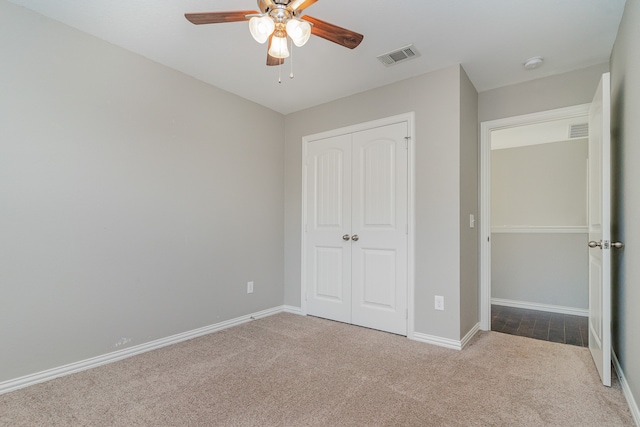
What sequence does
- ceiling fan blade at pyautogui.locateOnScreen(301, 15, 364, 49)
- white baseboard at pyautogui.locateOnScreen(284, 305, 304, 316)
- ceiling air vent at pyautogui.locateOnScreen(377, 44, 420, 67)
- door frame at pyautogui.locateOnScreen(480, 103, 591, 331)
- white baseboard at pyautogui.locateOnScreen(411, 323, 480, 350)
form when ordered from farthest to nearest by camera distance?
white baseboard at pyautogui.locateOnScreen(284, 305, 304, 316), door frame at pyautogui.locateOnScreen(480, 103, 591, 331), white baseboard at pyautogui.locateOnScreen(411, 323, 480, 350), ceiling air vent at pyautogui.locateOnScreen(377, 44, 420, 67), ceiling fan blade at pyautogui.locateOnScreen(301, 15, 364, 49)

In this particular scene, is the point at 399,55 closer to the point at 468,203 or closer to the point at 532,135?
the point at 468,203

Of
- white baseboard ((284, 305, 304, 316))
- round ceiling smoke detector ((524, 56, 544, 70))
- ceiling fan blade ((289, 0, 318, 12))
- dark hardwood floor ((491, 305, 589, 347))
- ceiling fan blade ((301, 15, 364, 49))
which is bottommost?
dark hardwood floor ((491, 305, 589, 347))

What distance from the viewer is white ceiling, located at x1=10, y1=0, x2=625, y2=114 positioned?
2.01m

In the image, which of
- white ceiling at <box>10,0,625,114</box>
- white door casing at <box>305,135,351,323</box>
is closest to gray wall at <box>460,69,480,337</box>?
white ceiling at <box>10,0,625,114</box>

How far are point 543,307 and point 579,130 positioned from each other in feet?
7.30

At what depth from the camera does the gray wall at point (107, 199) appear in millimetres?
2014

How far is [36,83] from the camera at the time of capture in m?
2.09

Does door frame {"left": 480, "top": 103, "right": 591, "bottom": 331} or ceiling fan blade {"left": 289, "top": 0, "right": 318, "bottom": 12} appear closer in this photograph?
ceiling fan blade {"left": 289, "top": 0, "right": 318, "bottom": 12}

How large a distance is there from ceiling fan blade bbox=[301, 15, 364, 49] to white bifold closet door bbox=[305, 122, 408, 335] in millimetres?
1383

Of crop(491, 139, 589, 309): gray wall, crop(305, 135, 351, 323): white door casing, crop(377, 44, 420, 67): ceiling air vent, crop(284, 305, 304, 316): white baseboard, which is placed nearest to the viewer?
crop(377, 44, 420, 67): ceiling air vent

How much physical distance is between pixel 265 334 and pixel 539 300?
3500mm

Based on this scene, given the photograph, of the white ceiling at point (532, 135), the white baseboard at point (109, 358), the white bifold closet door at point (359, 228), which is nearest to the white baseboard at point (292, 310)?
the white bifold closet door at point (359, 228)

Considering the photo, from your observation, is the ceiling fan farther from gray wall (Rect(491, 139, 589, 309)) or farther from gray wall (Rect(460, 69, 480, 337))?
gray wall (Rect(491, 139, 589, 309))

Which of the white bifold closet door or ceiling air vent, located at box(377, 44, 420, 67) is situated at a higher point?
→ ceiling air vent, located at box(377, 44, 420, 67)
